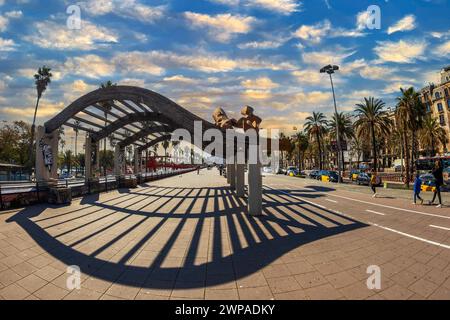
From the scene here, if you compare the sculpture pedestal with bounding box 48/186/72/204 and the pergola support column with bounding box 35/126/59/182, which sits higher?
the pergola support column with bounding box 35/126/59/182

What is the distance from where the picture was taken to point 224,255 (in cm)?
471

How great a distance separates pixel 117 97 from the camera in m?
10.4

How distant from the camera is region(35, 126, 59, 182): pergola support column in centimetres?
1131

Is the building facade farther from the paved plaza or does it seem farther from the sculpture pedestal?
the sculpture pedestal

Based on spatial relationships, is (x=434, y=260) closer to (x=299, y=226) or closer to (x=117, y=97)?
(x=299, y=226)

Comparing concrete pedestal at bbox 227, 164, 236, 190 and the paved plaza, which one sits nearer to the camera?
the paved plaza

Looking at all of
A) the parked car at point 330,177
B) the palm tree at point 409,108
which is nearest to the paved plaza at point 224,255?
the palm tree at point 409,108

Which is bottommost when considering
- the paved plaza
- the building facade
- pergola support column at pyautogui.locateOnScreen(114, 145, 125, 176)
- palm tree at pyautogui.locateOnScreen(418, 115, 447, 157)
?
the paved plaza

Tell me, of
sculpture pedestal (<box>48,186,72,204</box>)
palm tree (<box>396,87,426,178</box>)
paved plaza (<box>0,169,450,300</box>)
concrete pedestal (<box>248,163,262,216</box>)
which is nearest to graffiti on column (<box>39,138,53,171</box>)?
sculpture pedestal (<box>48,186,72,204</box>)

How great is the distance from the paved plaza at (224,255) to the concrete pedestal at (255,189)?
41 centimetres

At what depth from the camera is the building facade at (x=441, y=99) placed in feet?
185

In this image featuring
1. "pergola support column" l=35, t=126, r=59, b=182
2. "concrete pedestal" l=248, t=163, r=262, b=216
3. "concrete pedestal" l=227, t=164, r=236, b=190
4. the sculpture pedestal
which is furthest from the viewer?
"concrete pedestal" l=227, t=164, r=236, b=190

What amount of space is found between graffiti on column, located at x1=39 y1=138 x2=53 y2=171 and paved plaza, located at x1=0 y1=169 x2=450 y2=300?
378 centimetres
